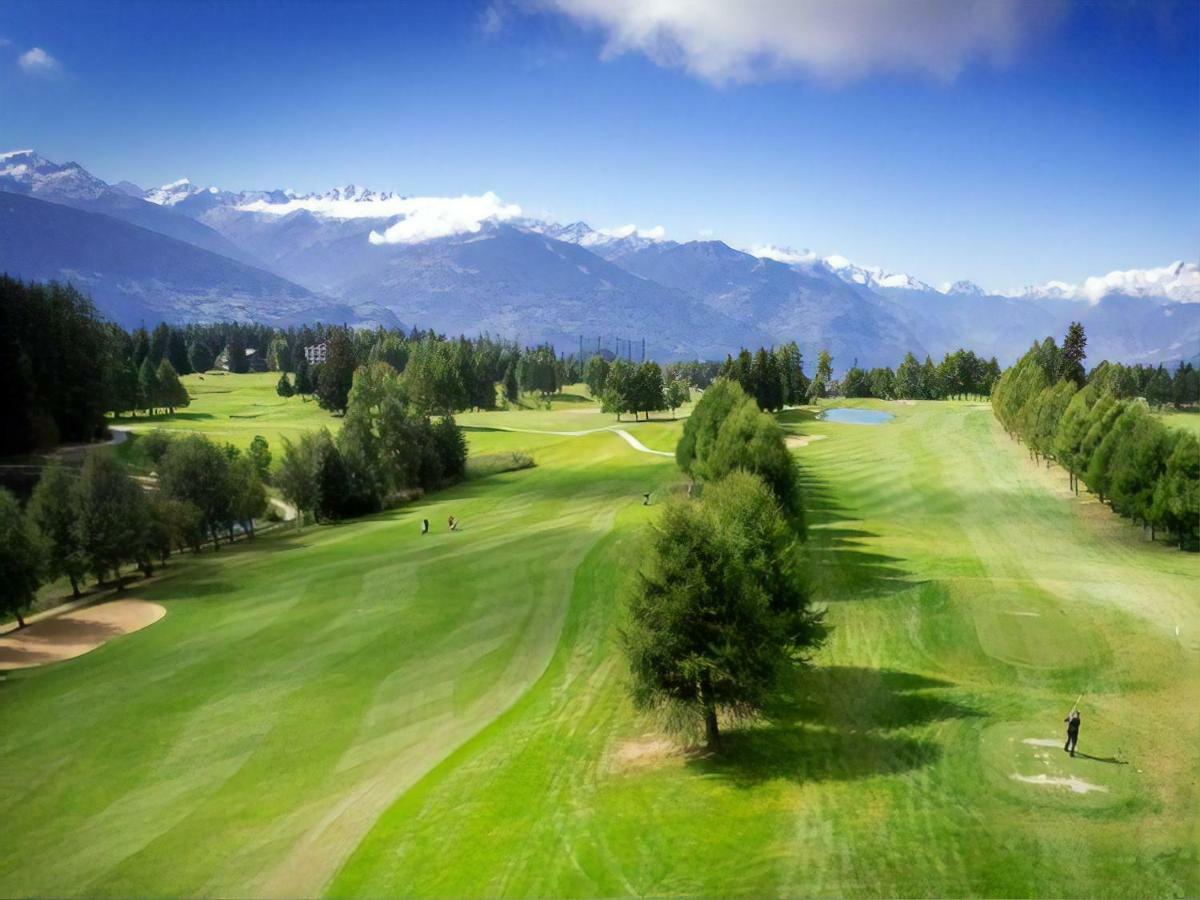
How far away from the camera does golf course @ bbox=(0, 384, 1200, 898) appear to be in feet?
67.6

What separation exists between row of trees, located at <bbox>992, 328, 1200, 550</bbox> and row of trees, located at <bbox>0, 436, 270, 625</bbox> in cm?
6617

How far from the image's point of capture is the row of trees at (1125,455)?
4769cm

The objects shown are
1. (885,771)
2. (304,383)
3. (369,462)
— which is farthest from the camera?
(304,383)

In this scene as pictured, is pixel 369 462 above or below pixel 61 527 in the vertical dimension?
above

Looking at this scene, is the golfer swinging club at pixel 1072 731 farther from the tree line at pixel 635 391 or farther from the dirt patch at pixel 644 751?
the tree line at pixel 635 391

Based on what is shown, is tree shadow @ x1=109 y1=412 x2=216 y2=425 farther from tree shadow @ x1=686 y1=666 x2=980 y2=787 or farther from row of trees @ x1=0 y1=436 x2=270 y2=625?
tree shadow @ x1=686 y1=666 x2=980 y2=787

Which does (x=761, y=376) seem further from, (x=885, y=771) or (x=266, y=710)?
(x=885, y=771)

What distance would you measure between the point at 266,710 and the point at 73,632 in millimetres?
20105

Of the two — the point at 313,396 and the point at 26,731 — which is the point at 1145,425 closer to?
the point at 26,731

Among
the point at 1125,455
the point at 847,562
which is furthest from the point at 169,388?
the point at 1125,455

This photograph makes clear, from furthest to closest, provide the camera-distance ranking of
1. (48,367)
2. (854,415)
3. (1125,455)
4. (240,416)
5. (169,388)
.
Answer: (854,415)
(240,416)
(169,388)
(48,367)
(1125,455)

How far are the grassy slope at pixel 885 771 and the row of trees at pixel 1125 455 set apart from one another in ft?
17.2

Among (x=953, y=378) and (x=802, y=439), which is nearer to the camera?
(x=802, y=439)

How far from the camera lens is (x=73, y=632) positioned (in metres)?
44.0
